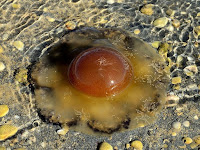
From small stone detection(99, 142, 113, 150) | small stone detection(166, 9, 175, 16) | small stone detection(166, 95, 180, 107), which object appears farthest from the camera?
small stone detection(166, 9, 175, 16)

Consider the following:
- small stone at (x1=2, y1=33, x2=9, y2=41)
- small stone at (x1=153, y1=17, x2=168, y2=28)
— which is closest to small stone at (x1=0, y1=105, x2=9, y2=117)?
small stone at (x1=2, y1=33, x2=9, y2=41)

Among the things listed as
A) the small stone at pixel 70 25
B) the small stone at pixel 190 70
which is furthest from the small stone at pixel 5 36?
the small stone at pixel 190 70

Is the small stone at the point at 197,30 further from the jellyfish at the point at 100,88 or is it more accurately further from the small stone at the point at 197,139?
the small stone at the point at 197,139

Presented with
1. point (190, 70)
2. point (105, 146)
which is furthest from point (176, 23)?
point (105, 146)

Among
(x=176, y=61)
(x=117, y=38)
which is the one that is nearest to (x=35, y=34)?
(x=117, y=38)

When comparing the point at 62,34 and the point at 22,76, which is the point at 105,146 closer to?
the point at 22,76

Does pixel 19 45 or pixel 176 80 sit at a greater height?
pixel 19 45

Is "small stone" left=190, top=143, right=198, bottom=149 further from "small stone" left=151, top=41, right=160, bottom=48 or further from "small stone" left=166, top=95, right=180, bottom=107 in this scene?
"small stone" left=151, top=41, right=160, bottom=48
